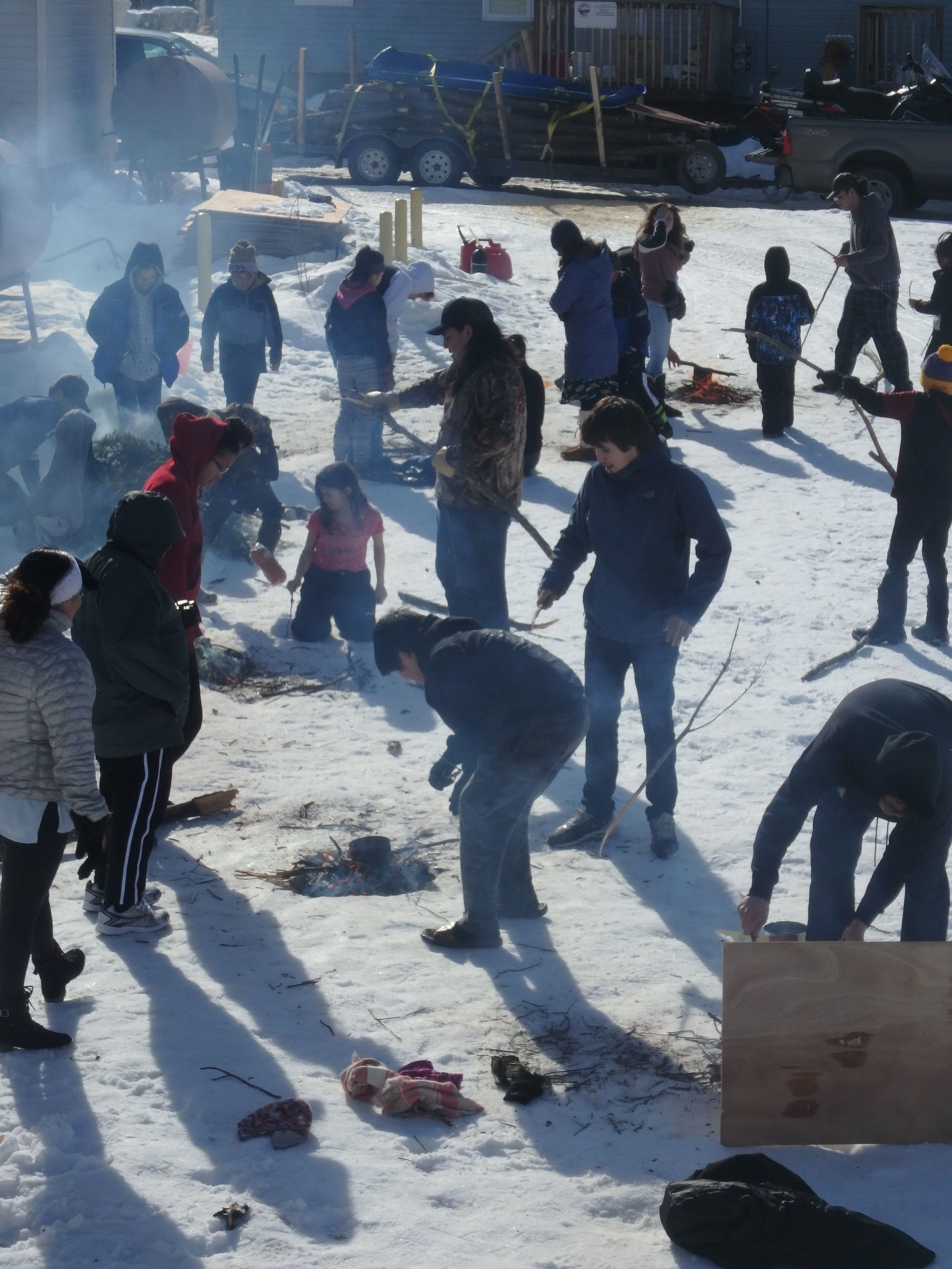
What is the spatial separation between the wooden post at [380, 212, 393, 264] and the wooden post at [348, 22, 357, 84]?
1106 cm

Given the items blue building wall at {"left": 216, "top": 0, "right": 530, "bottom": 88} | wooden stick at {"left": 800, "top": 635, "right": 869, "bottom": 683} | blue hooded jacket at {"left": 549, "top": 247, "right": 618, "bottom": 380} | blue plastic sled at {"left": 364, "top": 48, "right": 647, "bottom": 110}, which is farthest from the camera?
blue building wall at {"left": 216, "top": 0, "right": 530, "bottom": 88}

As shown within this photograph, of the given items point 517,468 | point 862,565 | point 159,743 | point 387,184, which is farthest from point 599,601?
point 387,184

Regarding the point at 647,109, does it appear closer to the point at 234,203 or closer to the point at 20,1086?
the point at 234,203

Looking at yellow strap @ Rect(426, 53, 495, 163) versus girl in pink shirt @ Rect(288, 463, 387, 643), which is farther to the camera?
yellow strap @ Rect(426, 53, 495, 163)

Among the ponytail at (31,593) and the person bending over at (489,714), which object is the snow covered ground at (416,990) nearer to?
the person bending over at (489,714)

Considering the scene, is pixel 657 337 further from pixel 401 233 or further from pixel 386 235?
pixel 401 233

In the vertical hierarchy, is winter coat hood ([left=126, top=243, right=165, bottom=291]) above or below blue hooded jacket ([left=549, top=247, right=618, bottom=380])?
above

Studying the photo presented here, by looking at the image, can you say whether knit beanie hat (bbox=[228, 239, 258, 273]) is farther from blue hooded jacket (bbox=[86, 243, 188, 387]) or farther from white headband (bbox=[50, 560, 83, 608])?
white headband (bbox=[50, 560, 83, 608])

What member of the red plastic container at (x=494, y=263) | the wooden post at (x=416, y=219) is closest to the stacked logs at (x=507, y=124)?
the wooden post at (x=416, y=219)

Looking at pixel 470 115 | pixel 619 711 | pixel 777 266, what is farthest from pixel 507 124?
pixel 619 711

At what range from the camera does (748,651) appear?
24.4 feet

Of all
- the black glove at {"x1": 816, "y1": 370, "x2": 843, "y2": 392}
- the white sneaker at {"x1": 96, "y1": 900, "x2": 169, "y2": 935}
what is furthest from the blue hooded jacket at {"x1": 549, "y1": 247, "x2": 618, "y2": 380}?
the white sneaker at {"x1": 96, "y1": 900, "x2": 169, "y2": 935}

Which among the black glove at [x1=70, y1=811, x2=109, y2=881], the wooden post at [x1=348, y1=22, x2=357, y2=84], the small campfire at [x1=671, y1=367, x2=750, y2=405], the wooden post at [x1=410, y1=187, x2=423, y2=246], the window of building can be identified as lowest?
the black glove at [x1=70, y1=811, x2=109, y2=881]

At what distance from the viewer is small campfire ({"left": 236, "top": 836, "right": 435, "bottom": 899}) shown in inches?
216
